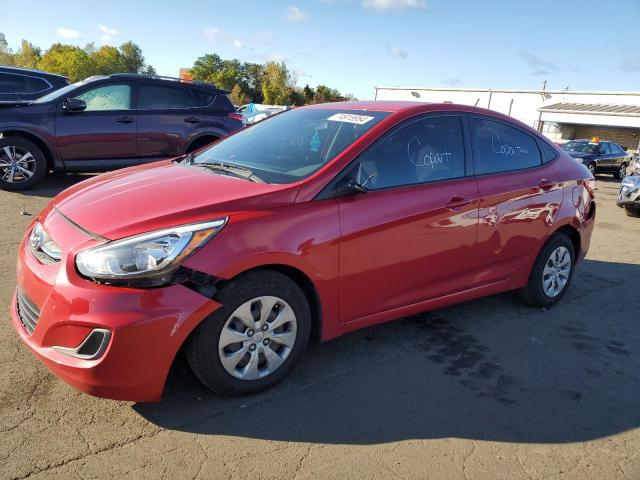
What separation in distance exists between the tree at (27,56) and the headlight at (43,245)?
107m

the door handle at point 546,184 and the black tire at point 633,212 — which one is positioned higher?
the door handle at point 546,184

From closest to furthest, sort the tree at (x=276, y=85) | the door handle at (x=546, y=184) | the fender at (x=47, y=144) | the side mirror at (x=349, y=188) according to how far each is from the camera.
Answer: the side mirror at (x=349, y=188) → the door handle at (x=546, y=184) → the fender at (x=47, y=144) → the tree at (x=276, y=85)

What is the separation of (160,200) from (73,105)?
5794 mm

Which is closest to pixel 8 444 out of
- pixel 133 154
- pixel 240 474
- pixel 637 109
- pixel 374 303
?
pixel 240 474

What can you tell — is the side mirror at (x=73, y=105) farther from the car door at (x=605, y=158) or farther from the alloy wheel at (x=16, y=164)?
the car door at (x=605, y=158)

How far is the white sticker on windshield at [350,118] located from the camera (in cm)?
355

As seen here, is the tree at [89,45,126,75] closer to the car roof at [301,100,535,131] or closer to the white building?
the white building

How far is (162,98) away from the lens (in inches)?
333

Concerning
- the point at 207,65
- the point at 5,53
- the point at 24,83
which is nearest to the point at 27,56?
the point at 5,53

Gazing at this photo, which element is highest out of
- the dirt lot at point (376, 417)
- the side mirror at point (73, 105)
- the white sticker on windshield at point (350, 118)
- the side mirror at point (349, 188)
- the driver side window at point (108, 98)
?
the driver side window at point (108, 98)

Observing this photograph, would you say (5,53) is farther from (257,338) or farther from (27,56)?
(257,338)

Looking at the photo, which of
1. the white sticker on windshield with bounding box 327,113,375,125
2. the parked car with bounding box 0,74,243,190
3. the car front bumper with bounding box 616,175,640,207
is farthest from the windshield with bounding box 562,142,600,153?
the white sticker on windshield with bounding box 327,113,375,125

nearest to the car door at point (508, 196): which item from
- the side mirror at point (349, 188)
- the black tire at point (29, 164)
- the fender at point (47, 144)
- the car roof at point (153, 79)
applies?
the side mirror at point (349, 188)

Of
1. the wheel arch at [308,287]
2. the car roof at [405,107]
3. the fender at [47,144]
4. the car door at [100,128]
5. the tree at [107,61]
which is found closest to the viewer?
the wheel arch at [308,287]
